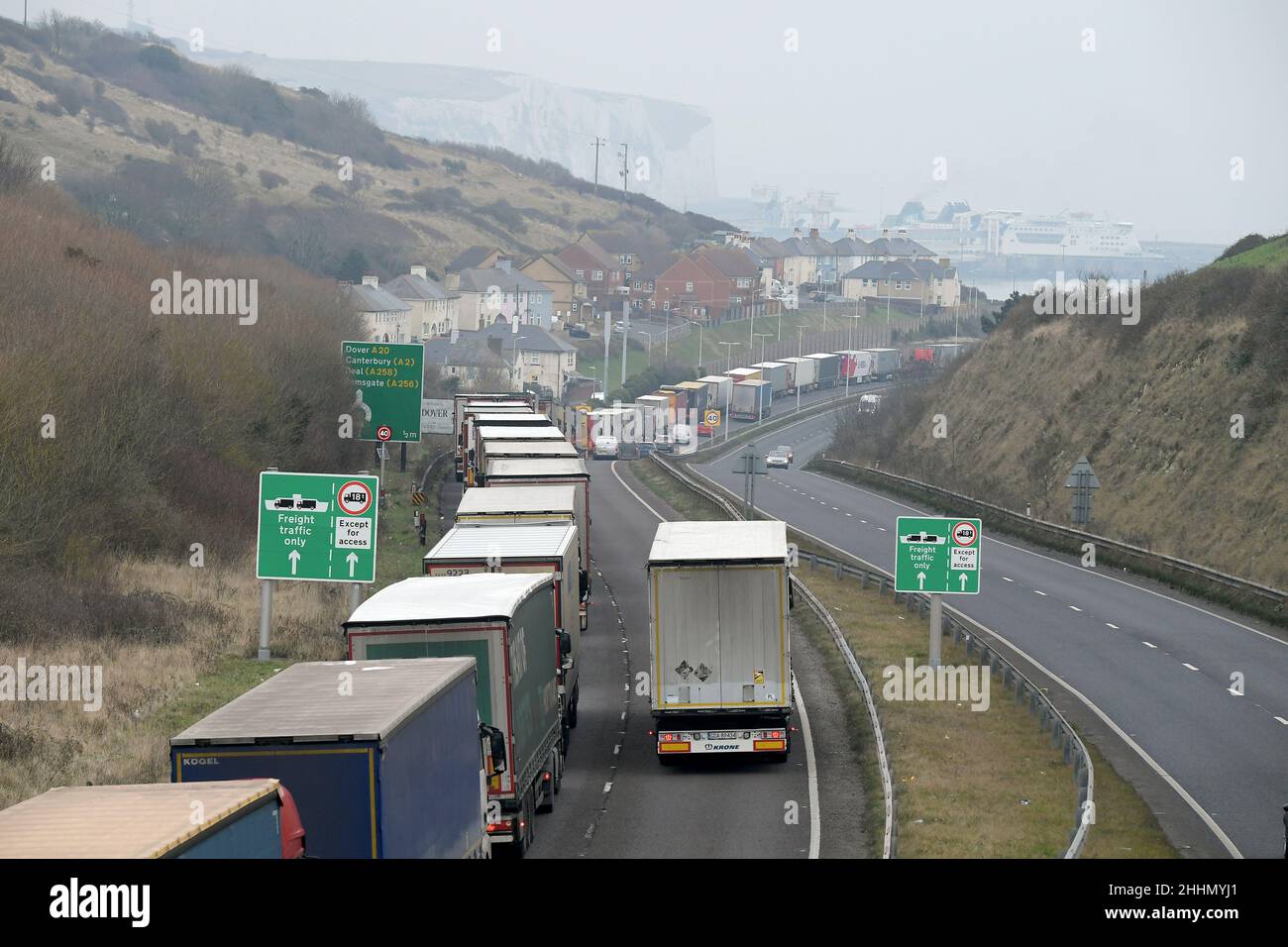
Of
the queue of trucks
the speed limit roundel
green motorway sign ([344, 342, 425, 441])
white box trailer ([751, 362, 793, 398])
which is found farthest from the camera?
white box trailer ([751, 362, 793, 398])

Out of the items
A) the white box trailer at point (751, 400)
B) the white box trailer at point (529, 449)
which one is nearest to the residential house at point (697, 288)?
the white box trailer at point (751, 400)

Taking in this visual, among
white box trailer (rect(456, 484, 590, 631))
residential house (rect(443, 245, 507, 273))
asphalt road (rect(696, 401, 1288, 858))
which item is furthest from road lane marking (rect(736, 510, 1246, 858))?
residential house (rect(443, 245, 507, 273))

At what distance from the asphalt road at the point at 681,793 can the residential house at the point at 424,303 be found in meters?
112

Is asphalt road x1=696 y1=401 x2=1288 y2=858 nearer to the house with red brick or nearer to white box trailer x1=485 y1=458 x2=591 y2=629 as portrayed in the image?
white box trailer x1=485 y1=458 x2=591 y2=629

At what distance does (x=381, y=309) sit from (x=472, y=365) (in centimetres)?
842

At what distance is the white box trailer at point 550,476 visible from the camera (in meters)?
38.1

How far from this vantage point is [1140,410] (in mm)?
67812

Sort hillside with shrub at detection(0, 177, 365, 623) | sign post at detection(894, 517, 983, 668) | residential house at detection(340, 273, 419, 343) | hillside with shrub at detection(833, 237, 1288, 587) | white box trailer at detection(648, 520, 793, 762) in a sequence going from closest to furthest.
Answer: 1. white box trailer at detection(648, 520, 793, 762)
2. sign post at detection(894, 517, 983, 668)
3. hillside with shrub at detection(0, 177, 365, 623)
4. hillside with shrub at detection(833, 237, 1288, 587)
5. residential house at detection(340, 273, 419, 343)

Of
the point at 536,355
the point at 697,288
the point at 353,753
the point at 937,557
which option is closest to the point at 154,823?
the point at 353,753

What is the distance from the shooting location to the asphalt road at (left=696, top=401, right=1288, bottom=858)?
21359 mm

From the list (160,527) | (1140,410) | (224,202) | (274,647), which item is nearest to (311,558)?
(274,647)

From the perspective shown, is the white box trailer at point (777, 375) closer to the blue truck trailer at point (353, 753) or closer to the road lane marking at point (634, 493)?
the road lane marking at point (634, 493)

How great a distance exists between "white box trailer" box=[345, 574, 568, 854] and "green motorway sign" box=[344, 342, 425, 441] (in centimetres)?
3083
